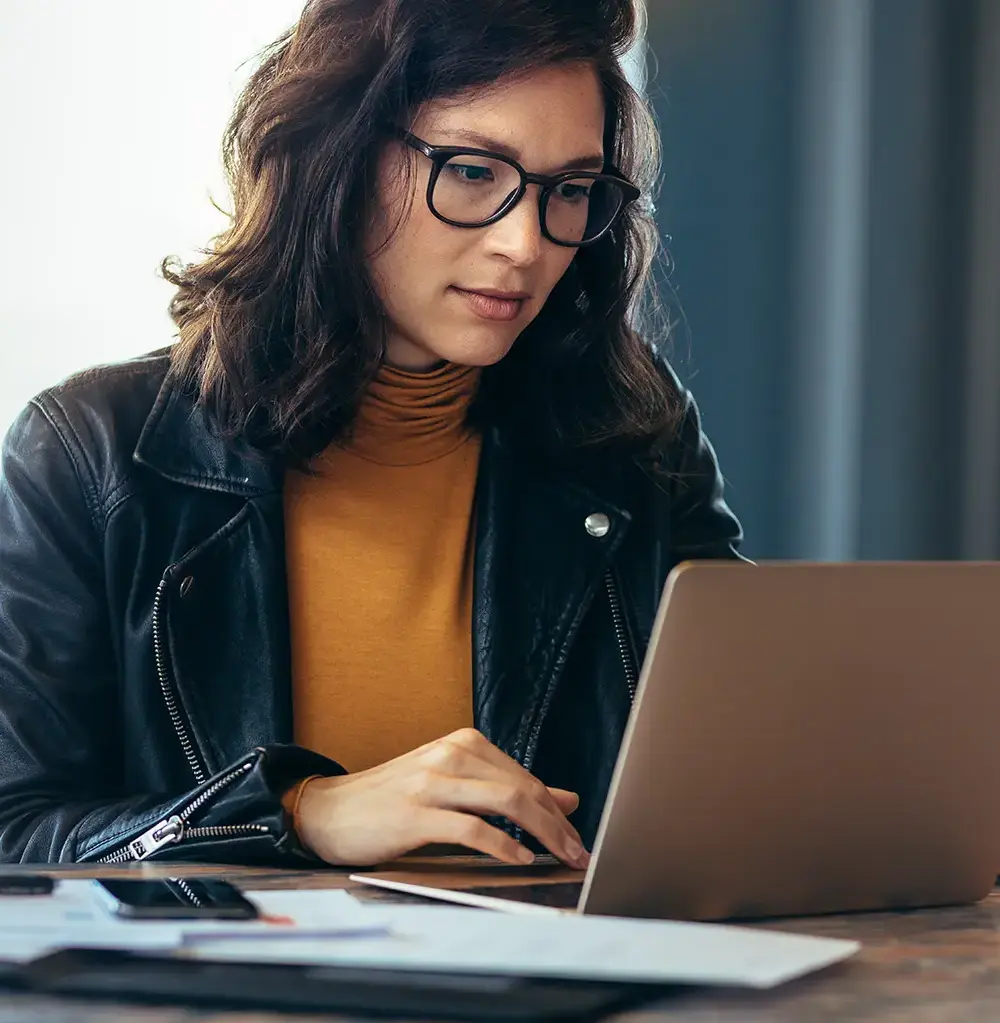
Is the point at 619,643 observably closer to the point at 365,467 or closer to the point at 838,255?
the point at 365,467

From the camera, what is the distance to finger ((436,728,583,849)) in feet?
3.51

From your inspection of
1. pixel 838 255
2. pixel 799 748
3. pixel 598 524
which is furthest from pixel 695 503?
pixel 838 255

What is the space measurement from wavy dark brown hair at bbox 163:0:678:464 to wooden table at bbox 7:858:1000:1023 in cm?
87

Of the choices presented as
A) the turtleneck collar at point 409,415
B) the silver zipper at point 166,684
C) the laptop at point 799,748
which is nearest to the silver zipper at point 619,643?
the turtleneck collar at point 409,415

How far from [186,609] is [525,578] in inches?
15.1

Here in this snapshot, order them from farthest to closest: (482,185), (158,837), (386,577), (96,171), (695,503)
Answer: (96,171) < (695,503) < (386,577) < (482,185) < (158,837)

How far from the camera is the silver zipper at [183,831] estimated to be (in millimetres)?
1104

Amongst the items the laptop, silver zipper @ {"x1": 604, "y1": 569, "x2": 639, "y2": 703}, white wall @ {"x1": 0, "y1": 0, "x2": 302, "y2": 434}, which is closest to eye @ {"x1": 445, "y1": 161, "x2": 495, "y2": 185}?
silver zipper @ {"x1": 604, "y1": 569, "x2": 639, "y2": 703}

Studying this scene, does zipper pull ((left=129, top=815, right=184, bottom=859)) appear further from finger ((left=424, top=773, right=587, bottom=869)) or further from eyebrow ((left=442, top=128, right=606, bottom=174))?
eyebrow ((left=442, top=128, right=606, bottom=174))

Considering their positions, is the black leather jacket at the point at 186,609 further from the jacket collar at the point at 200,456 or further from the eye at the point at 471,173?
the eye at the point at 471,173

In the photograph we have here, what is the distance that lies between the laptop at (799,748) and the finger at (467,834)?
0.07 m

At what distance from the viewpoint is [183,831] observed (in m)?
1.13

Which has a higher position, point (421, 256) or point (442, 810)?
point (421, 256)

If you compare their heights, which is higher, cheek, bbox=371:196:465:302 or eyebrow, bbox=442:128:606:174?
eyebrow, bbox=442:128:606:174
